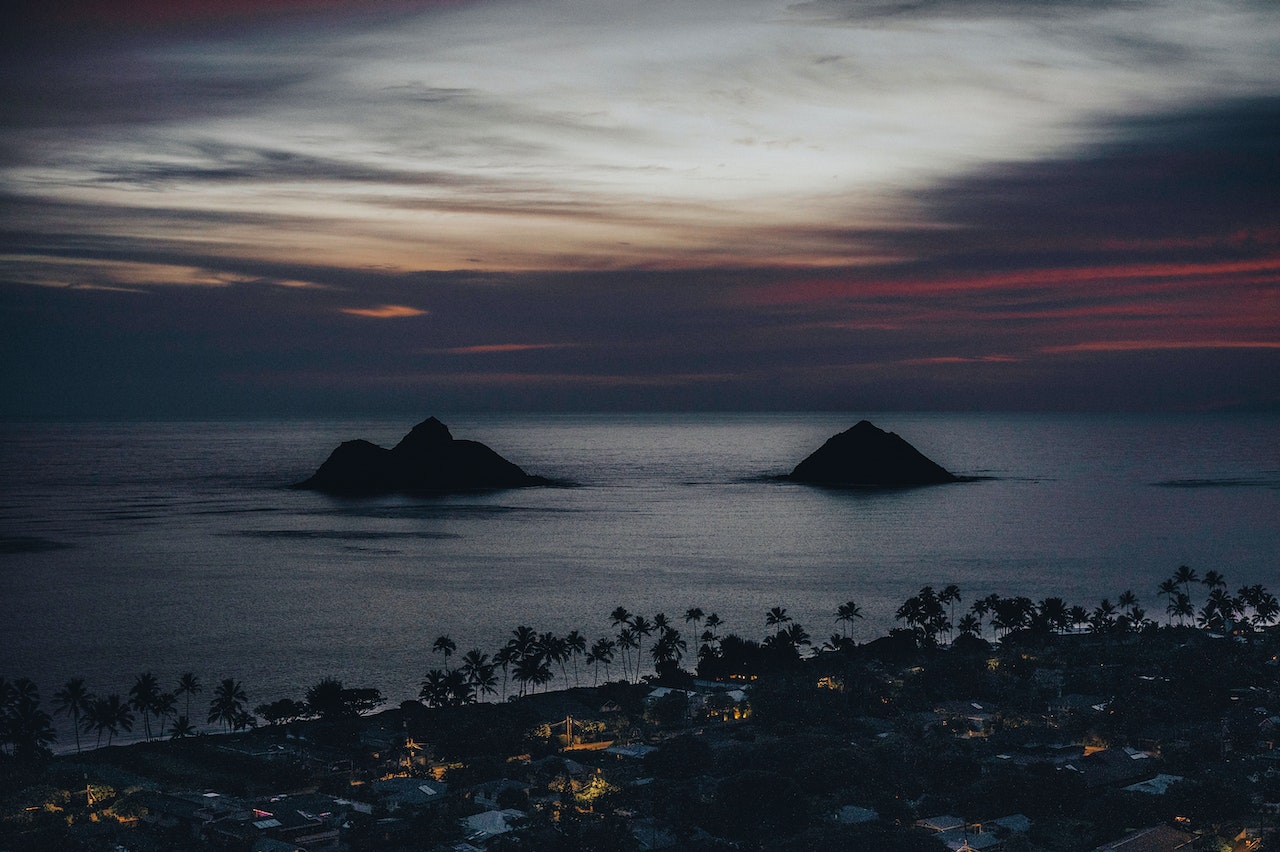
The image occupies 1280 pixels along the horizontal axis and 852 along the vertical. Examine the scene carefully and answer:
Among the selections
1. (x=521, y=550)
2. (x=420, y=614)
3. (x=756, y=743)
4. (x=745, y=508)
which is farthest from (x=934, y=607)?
(x=745, y=508)

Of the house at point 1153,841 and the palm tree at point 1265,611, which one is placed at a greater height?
the palm tree at point 1265,611

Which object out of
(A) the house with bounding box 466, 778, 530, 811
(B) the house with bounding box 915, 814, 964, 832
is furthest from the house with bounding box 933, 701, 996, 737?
(A) the house with bounding box 466, 778, 530, 811

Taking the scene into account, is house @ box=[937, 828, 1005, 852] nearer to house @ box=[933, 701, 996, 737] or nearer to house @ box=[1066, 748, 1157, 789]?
house @ box=[1066, 748, 1157, 789]

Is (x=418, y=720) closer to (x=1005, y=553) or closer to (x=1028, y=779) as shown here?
(x=1028, y=779)

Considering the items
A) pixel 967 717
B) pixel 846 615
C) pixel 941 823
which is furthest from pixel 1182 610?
pixel 941 823

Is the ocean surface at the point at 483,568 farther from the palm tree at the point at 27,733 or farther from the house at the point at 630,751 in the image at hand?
the house at the point at 630,751

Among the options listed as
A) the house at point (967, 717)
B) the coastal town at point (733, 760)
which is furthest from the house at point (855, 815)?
the house at point (967, 717)
